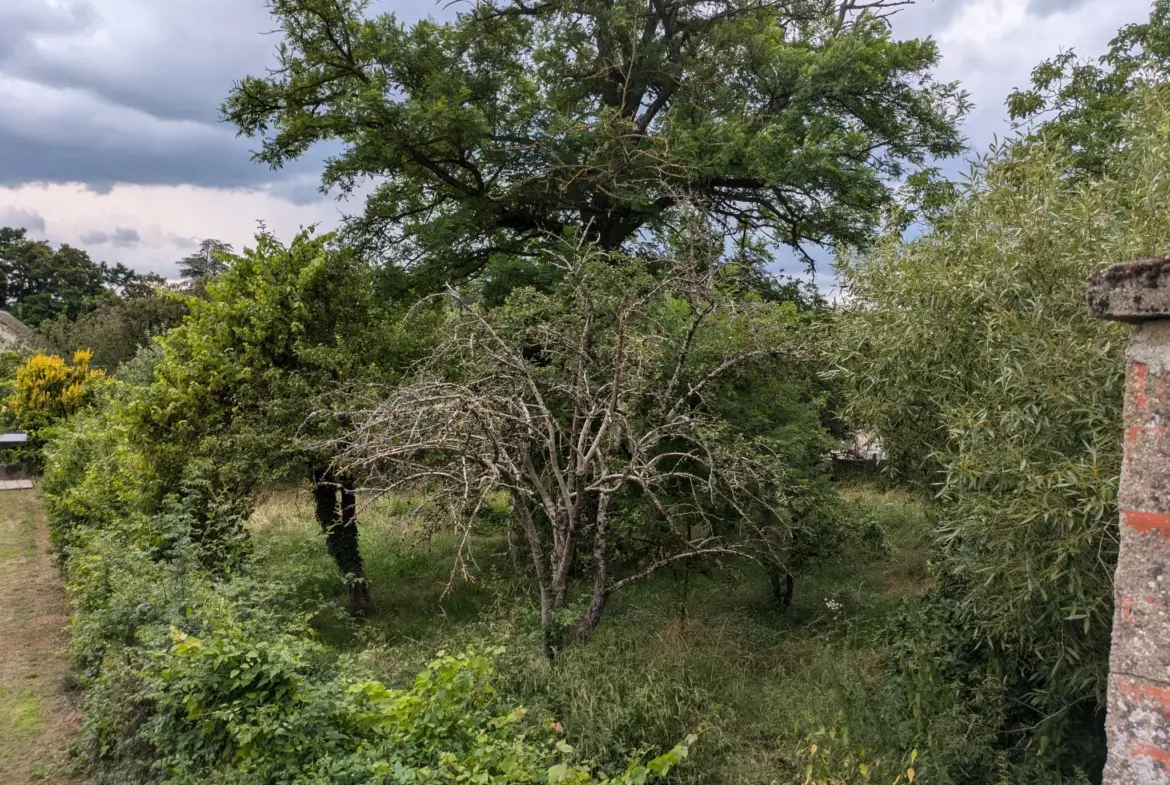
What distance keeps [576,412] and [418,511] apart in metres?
1.74

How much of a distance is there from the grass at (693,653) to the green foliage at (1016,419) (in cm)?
76

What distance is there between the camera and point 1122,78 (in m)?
12.1

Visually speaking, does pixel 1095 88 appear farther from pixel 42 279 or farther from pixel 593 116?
pixel 42 279

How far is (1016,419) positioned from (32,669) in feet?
33.3

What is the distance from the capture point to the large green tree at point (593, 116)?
11.1 metres

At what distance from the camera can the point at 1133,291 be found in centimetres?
268

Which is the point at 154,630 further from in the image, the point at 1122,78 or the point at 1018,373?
the point at 1122,78

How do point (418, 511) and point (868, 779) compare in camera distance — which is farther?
point (418, 511)

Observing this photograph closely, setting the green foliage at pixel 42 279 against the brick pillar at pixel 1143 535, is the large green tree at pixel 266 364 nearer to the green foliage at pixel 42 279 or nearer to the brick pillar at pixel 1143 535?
the brick pillar at pixel 1143 535

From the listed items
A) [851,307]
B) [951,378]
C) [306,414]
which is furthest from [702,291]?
[306,414]

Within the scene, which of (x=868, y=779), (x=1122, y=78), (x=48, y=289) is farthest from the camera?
(x=48, y=289)

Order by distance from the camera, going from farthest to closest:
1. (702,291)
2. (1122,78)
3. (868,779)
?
(1122,78), (702,291), (868,779)

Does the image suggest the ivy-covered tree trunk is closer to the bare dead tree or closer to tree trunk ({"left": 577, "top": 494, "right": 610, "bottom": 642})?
the bare dead tree

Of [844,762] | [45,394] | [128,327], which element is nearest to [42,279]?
[128,327]
